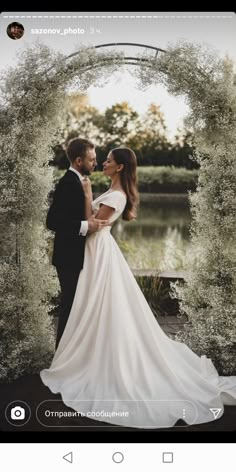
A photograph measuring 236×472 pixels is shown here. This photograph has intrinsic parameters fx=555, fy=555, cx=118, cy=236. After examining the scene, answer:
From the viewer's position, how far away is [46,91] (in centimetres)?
→ 228

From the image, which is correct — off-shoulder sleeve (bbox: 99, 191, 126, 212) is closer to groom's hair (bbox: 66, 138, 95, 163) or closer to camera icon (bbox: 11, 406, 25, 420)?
groom's hair (bbox: 66, 138, 95, 163)

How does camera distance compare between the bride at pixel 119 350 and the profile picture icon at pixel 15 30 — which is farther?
the bride at pixel 119 350

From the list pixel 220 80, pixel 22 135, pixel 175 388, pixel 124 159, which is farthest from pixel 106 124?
pixel 175 388

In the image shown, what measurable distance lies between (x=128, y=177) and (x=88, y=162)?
177 mm

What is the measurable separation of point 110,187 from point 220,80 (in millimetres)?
629

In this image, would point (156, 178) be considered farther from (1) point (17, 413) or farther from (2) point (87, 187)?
(1) point (17, 413)

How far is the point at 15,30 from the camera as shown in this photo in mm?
2166

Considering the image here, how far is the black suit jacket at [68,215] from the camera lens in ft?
7.55

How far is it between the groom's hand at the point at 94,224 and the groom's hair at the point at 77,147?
0.85 ft

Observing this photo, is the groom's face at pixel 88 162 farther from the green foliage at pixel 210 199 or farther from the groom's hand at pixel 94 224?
the green foliage at pixel 210 199

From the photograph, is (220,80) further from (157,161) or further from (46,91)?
(46,91)
